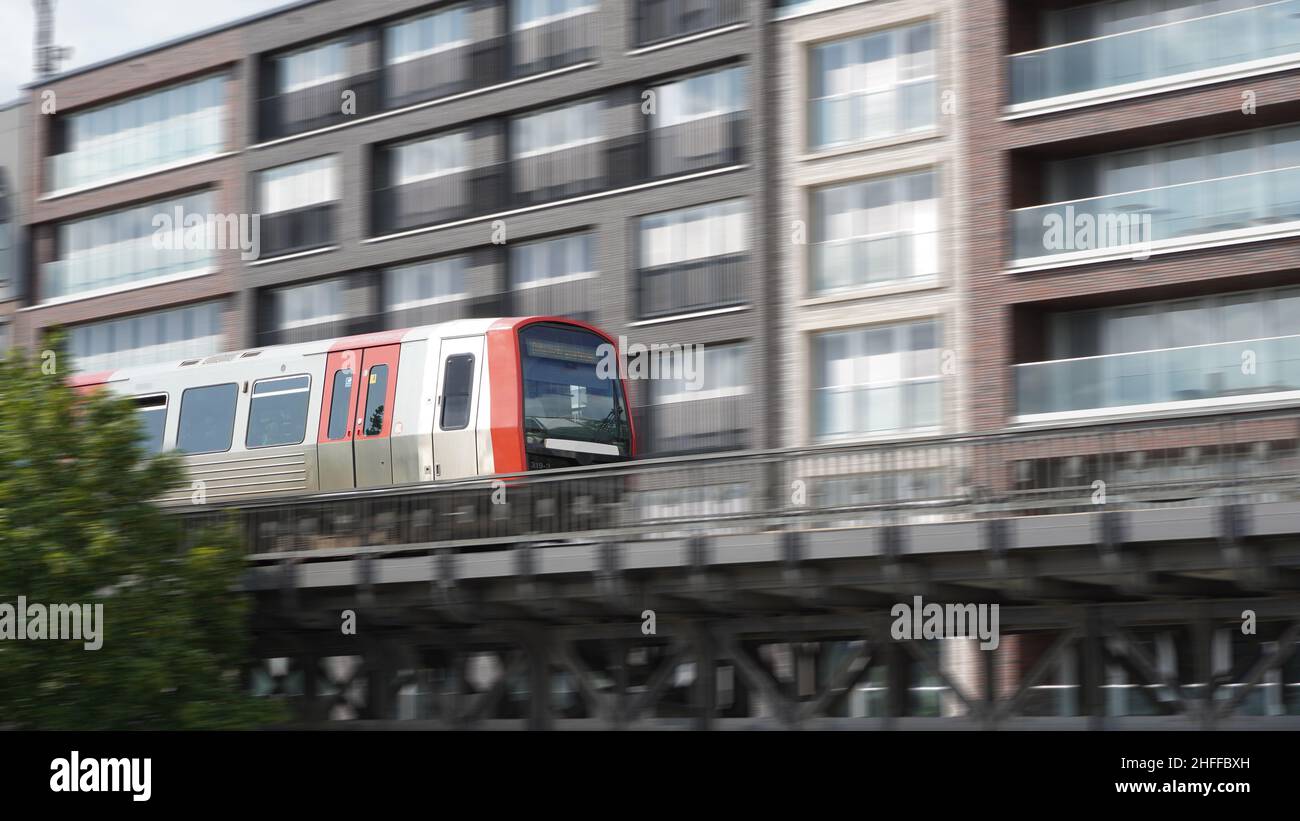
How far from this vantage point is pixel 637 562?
21.2 metres

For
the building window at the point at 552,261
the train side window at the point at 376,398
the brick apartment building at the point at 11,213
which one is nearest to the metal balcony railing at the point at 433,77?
the building window at the point at 552,261

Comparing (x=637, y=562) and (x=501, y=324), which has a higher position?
(x=501, y=324)

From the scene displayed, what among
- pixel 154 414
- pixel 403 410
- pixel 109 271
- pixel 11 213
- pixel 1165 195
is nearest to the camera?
pixel 403 410

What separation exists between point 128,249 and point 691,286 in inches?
746

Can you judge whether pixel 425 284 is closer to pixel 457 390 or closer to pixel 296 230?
pixel 296 230

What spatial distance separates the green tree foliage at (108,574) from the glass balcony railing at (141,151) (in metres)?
21.4

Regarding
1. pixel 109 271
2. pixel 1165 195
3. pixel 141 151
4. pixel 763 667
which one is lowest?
pixel 763 667

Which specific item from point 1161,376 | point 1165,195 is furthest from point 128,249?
point 1161,376

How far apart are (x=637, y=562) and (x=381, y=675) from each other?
6391mm

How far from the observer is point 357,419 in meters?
26.1

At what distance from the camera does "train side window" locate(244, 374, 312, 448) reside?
2684 centimetres

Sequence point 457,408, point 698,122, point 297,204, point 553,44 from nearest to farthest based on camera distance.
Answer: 1. point 457,408
2. point 698,122
3. point 553,44
4. point 297,204
